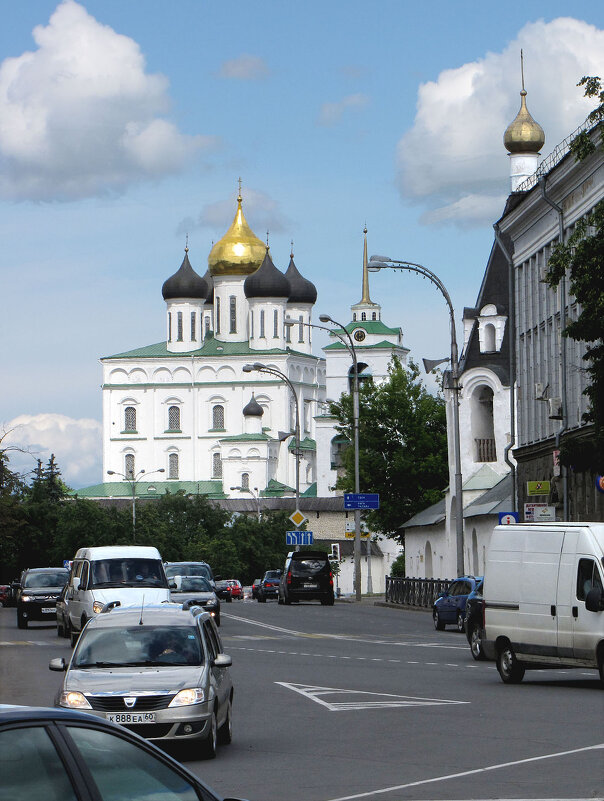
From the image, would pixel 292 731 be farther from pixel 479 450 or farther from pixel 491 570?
pixel 479 450

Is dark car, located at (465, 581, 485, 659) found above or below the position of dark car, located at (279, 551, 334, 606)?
below

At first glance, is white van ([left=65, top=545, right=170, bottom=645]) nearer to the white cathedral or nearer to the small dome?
the white cathedral

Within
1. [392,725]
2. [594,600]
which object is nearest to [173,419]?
[594,600]

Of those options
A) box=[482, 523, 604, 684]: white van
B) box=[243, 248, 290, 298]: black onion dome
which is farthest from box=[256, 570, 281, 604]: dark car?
box=[243, 248, 290, 298]: black onion dome

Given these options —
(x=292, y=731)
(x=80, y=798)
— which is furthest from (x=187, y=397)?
(x=80, y=798)

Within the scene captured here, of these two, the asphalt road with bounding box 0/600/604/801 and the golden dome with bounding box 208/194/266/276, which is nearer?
the asphalt road with bounding box 0/600/604/801

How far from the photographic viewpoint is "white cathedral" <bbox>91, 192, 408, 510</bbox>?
162 metres

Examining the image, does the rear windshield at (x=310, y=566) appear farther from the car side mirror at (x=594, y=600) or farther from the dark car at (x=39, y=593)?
the car side mirror at (x=594, y=600)

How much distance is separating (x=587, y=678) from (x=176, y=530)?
87.7 metres

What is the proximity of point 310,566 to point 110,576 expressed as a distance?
91.2 ft

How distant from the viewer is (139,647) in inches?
558

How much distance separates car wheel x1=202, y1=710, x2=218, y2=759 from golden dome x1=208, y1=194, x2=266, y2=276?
156685 mm

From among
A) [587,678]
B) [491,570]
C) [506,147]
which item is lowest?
[587,678]

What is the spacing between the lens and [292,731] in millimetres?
15531
